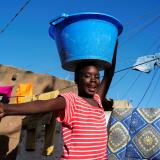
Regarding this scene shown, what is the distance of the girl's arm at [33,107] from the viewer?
6.68 feet

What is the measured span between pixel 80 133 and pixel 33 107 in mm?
441

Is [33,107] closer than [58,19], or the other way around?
[33,107]

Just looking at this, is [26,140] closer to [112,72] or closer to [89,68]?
[112,72]

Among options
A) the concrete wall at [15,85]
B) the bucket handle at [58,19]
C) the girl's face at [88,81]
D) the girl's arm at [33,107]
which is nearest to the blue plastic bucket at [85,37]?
the bucket handle at [58,19]

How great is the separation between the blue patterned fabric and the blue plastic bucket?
1.14 metres

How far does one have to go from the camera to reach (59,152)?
555 centimetres

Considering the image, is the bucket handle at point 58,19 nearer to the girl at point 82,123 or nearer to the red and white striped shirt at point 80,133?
the girl at point 82,123

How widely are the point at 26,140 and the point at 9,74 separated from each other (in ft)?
10.9

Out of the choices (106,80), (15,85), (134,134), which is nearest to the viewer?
(106,80)

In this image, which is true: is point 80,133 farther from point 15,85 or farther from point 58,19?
point 15,85

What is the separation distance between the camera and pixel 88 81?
270cm

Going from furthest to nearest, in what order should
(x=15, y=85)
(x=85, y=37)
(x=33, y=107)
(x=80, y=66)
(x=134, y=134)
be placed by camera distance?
(x=15, y=85), (x=134, y=134), (x=85, y=37), (x=80, y=66), (x=33, y=107)

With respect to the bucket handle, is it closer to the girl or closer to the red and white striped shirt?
the girl

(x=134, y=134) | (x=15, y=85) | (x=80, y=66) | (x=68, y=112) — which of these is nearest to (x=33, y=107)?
(x=68, y=112)
